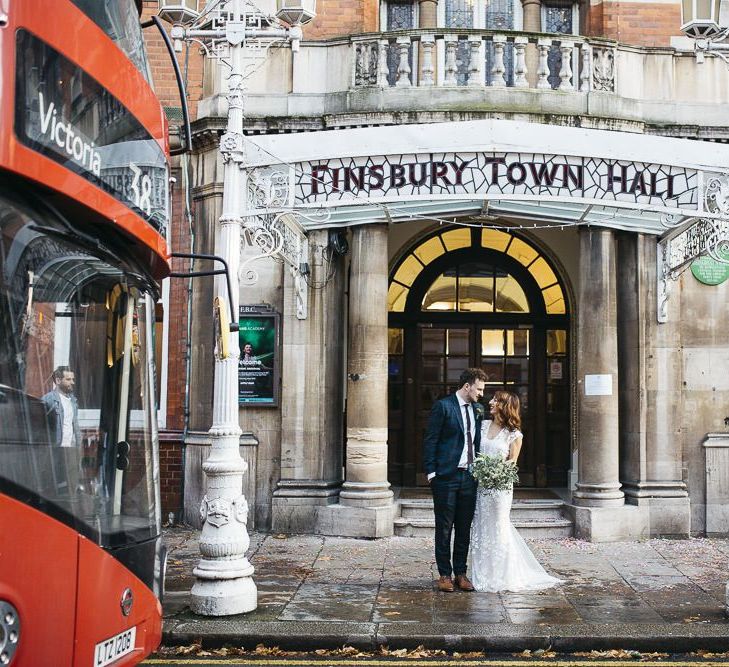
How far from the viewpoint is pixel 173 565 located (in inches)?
387

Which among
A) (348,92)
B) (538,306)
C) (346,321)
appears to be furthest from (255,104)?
(538,306)

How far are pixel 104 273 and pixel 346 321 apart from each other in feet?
29.1

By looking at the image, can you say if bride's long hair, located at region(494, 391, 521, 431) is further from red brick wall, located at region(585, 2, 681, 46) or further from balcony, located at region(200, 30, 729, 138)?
red brick wall, located at region(585, 2, 681, 46)

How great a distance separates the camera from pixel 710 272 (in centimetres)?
1236

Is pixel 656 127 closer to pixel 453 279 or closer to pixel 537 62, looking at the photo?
pixel 537 62

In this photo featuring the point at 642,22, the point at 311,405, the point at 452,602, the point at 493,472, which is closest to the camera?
the point at 452,602

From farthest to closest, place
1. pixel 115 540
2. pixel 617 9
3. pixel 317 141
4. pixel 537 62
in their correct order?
pixel 617 9
pixel 537 62
pixel 317 141
pixel 115 540

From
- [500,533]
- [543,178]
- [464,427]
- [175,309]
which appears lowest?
[500,533]

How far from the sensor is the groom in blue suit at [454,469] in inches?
335

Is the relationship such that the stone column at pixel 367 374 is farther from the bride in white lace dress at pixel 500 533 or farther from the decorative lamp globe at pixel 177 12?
the decorative lamp globe at pixel 177 12

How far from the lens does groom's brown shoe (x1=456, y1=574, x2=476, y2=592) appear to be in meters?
8.59

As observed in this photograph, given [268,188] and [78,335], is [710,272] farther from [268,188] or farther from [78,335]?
[78,335]

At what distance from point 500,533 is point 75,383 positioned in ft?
17.5

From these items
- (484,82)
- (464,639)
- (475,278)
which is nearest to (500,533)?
(464,639)
